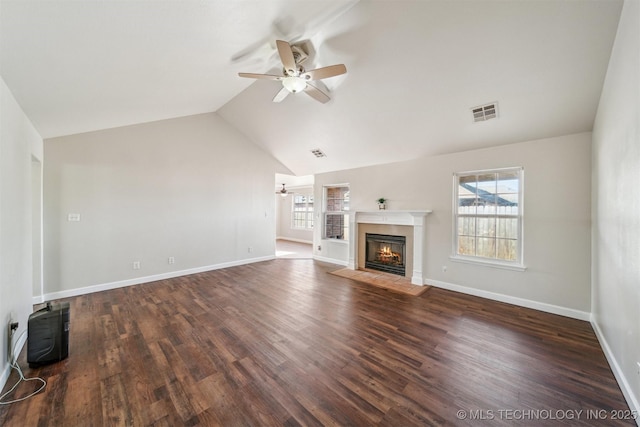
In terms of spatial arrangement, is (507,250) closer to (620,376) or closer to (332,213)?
(620,376)

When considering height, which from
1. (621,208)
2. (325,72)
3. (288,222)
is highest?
(325,72)

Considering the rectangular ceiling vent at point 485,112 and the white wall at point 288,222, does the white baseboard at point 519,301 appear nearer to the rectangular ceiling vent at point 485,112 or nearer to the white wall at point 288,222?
the rectangular ceiling vent at point 485,112

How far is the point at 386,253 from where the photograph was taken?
207 inches

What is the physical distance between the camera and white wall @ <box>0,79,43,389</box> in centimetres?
189

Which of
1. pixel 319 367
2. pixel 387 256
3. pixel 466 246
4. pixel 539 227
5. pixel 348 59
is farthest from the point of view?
pixel 387 256

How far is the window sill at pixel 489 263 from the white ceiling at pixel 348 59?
1851mm

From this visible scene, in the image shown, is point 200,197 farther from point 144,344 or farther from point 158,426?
point 158,426

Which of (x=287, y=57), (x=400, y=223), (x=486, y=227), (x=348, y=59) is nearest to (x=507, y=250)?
(x=486, y=227)

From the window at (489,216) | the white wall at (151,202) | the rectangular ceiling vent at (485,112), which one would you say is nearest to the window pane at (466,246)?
the window at (489,216)

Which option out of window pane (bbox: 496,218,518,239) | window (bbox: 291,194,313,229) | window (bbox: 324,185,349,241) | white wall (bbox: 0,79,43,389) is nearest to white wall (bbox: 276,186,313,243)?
window (bbox: 291,194,313,229)

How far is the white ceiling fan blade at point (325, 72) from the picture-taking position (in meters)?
2.51

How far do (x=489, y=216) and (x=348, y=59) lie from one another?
3.24 meters

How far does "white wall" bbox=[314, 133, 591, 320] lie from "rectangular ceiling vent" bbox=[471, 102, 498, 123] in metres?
0.73

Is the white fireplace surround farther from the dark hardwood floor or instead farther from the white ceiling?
the white ceiling
